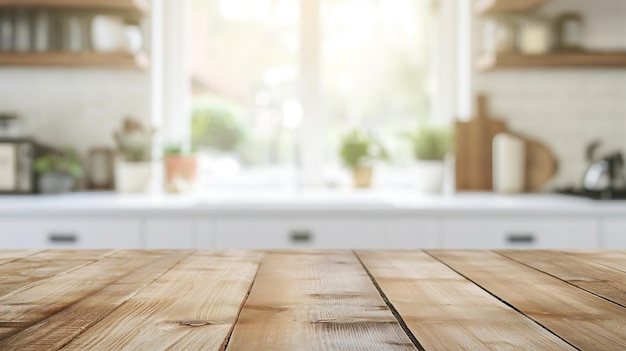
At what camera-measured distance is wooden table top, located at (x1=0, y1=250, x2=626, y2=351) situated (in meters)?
0.66

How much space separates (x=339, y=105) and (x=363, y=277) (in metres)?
2.76

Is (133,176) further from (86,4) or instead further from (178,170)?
(86,4)

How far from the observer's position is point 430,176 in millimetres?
3355

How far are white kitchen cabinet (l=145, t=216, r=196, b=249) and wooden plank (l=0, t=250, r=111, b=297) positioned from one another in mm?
1353

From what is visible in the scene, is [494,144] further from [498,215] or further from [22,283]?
[22,283]

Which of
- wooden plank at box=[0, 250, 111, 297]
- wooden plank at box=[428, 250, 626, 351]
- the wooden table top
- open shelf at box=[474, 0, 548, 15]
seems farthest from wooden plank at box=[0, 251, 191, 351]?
open shelf at box=[474, 0, 548, 15]

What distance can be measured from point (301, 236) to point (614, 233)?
123 centimetres

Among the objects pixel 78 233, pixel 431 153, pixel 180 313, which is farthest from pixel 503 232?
pixel 180 313

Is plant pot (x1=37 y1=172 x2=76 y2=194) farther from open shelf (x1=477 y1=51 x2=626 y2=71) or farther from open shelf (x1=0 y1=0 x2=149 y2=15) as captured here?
open shelf (x1=477 y1=51 x2=626 y2=71)

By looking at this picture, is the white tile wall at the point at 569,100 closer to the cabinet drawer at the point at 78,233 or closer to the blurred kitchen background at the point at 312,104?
the blurred kitchen background at the point at 312,104

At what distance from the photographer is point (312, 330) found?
0.69m

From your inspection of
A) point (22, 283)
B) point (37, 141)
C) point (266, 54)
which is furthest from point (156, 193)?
point (22, 283)

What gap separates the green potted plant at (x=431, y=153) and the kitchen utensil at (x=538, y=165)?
0.42 metres

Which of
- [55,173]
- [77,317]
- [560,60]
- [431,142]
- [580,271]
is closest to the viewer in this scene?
[77,317]
